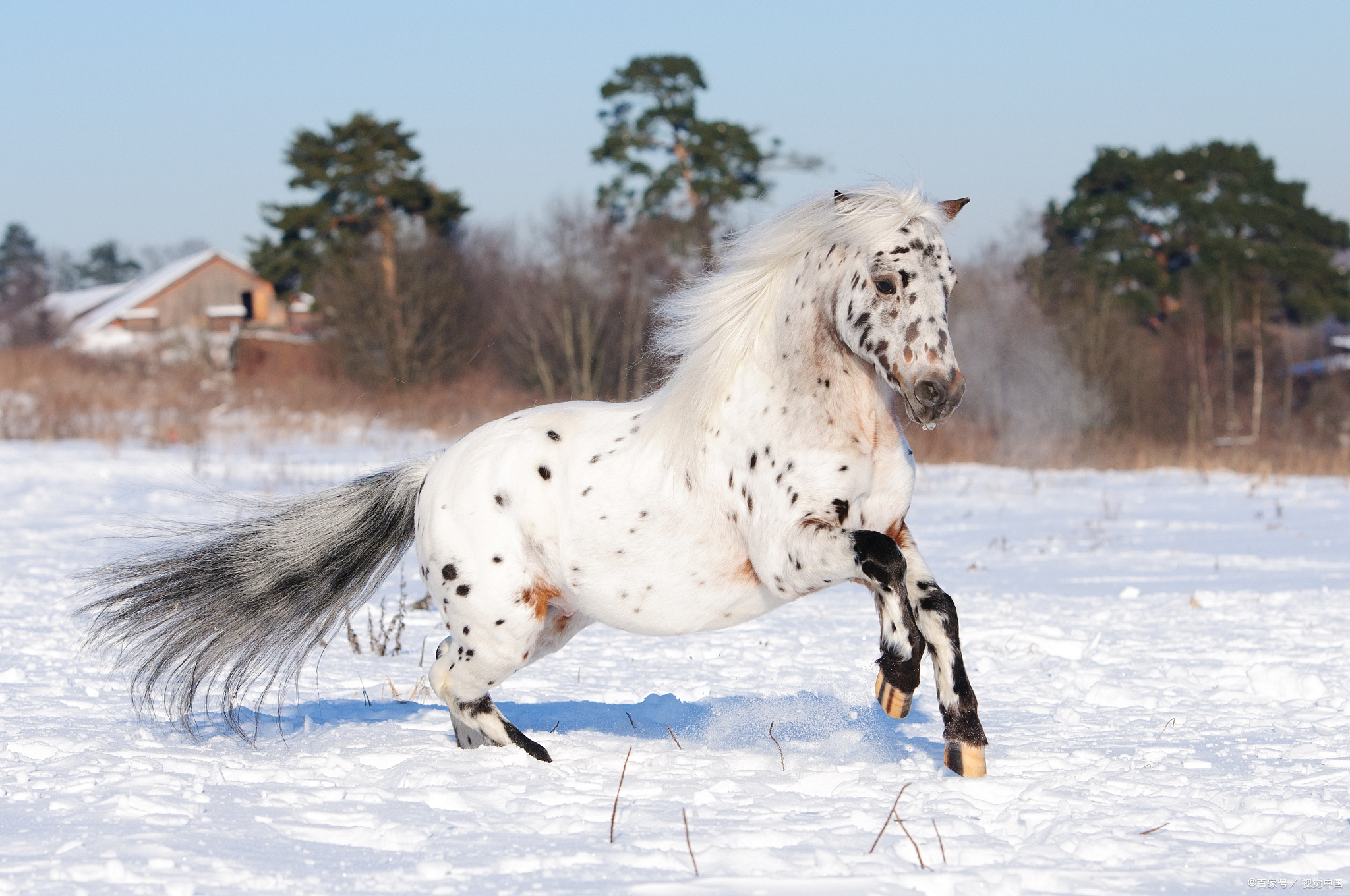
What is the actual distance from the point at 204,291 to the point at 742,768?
205 feet

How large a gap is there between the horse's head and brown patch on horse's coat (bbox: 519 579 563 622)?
4.19 ft

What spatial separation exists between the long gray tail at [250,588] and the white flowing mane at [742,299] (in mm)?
1214

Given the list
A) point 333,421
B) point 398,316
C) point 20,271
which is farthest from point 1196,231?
point 20,271

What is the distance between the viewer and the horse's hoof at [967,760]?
3.53m

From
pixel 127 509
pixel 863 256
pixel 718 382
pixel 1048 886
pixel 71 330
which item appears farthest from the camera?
pixel 71 330

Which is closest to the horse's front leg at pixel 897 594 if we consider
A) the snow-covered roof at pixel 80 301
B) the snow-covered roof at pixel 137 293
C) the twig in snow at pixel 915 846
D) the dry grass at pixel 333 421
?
the twig in snow at pixel 915 846

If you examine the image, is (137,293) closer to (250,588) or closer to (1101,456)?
(1101,456)

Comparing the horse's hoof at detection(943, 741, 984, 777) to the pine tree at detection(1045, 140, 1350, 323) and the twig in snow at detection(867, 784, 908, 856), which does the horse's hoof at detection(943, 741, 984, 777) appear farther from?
the pine tree at detection(1045, 140, 1350, 323)

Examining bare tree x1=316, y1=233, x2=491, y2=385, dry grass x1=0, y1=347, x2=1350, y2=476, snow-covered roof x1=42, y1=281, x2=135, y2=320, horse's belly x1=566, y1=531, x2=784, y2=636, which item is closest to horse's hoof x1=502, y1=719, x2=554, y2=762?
horse's belly x1=566, y1=531, x2=784, y2=636

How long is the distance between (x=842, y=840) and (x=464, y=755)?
1474 millimetres

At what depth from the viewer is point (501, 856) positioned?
2.93 m

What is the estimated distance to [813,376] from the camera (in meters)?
3.64

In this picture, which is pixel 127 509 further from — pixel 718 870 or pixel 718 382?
pixel 718 870

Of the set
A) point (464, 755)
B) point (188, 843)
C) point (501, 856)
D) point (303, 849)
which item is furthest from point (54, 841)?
point (464, 755)
